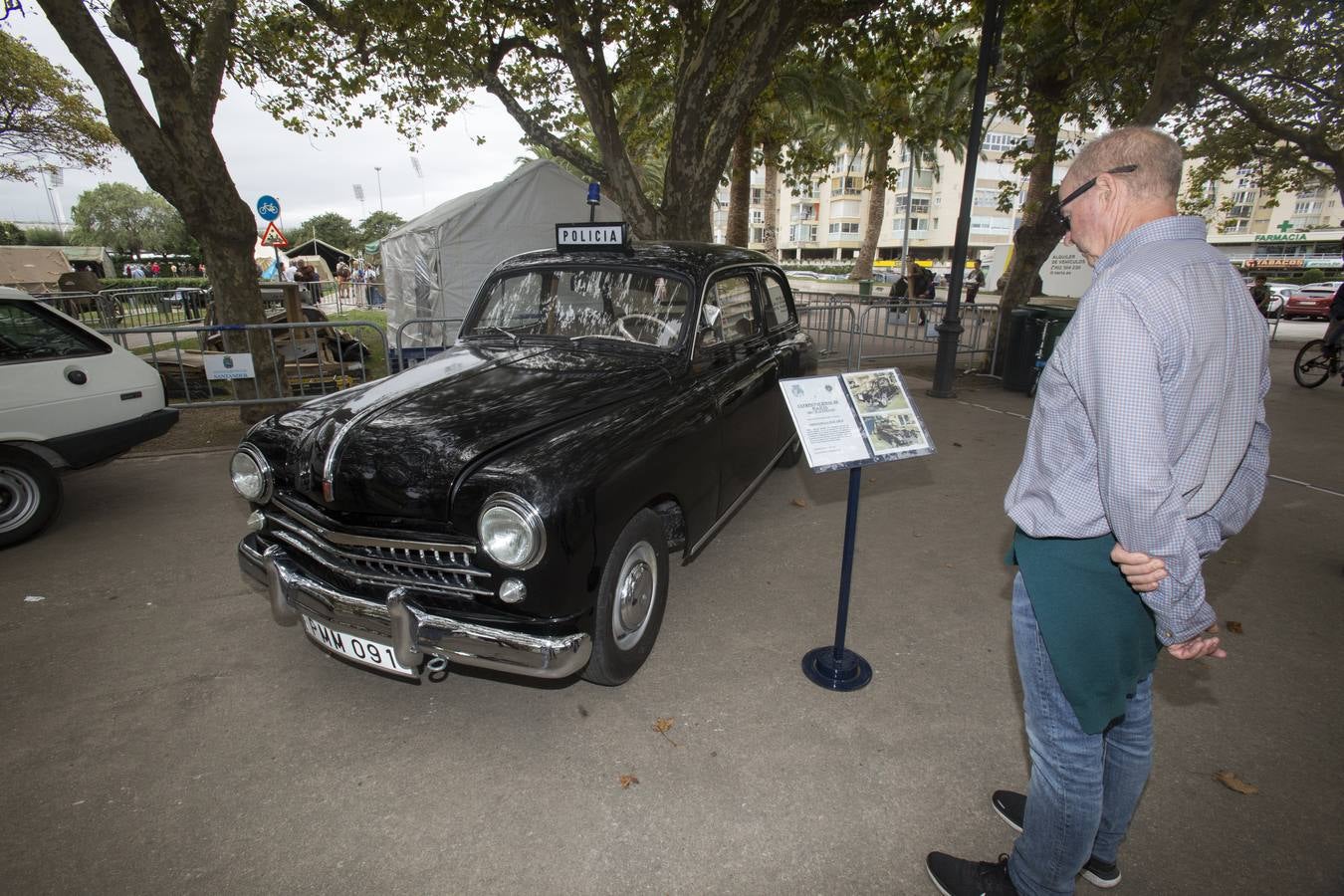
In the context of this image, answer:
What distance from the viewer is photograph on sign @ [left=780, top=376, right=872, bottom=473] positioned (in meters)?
2.63

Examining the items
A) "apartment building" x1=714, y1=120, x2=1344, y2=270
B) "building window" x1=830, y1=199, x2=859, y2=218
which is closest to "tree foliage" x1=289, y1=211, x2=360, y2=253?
"apartment building" x1=714, y1=120, x2=1344, y2=270

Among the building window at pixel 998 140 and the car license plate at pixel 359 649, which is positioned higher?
the building window at pixel 998 140

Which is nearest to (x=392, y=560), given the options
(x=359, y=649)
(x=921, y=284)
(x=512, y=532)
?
(x=359, y=649)

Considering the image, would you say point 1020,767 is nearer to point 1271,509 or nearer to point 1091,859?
point 1091,859

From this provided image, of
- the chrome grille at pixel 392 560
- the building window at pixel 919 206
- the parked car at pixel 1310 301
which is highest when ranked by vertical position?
the building window at pixel 919 206

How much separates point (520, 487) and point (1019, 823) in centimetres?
212

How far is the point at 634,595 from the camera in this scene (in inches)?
117

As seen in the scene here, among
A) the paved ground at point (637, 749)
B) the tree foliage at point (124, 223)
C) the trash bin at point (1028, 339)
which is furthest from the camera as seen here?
the tree foliage at point (124, 223)

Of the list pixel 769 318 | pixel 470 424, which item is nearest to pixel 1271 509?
pixel 769 318

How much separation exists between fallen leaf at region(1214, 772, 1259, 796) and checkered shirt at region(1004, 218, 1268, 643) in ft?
5.27

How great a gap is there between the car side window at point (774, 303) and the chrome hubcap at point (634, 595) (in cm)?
239

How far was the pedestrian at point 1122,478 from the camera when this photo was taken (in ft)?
4.38

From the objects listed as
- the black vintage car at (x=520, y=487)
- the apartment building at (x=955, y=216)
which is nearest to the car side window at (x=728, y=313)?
the black vintage car at (x=520, y=487)

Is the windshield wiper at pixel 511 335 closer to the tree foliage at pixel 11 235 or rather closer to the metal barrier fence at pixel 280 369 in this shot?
the metal barrier fence at pixel 280 369
